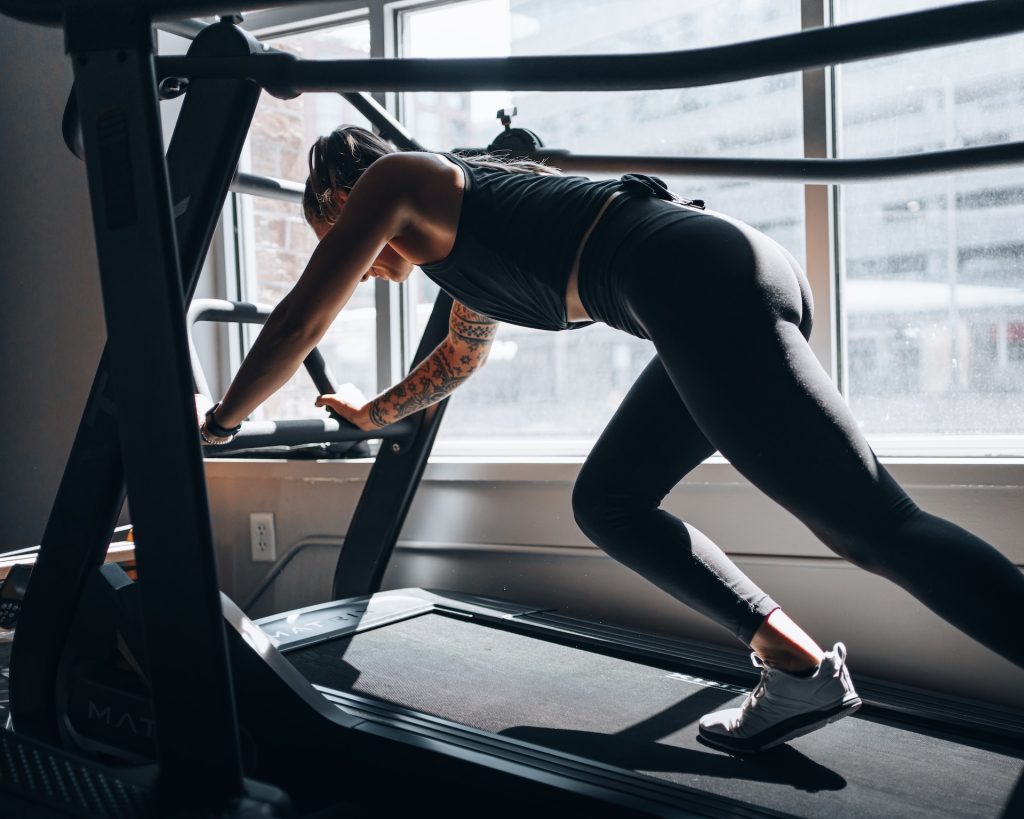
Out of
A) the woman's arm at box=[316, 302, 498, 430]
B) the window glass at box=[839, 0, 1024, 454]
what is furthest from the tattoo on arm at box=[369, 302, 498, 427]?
the window glass at box=[839, 0, 1024, 454]

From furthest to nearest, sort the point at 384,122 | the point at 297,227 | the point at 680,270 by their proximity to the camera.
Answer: the point at 297,227 < the point at 384,122 < the point at 680,270

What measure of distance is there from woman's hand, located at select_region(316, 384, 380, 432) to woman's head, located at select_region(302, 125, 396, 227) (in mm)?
453

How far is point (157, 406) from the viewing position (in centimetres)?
117

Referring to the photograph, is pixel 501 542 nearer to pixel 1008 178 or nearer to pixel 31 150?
pixel 1008 178

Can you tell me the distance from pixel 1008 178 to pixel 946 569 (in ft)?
5.25

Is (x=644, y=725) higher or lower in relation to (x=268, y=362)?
lower

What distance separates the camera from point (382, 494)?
2.54 metres

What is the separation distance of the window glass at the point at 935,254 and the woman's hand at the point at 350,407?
130cm

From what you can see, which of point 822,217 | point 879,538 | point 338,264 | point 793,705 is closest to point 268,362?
point 338,264

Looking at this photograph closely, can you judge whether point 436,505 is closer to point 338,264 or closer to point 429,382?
point 429,382

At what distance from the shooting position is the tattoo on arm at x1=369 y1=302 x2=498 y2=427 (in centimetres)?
197

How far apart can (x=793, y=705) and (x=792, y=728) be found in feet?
0.14

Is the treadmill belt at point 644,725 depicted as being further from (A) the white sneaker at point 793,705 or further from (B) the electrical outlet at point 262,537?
(B) the electrical outlet at point 262,537

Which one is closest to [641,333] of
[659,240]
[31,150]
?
[659,240]
